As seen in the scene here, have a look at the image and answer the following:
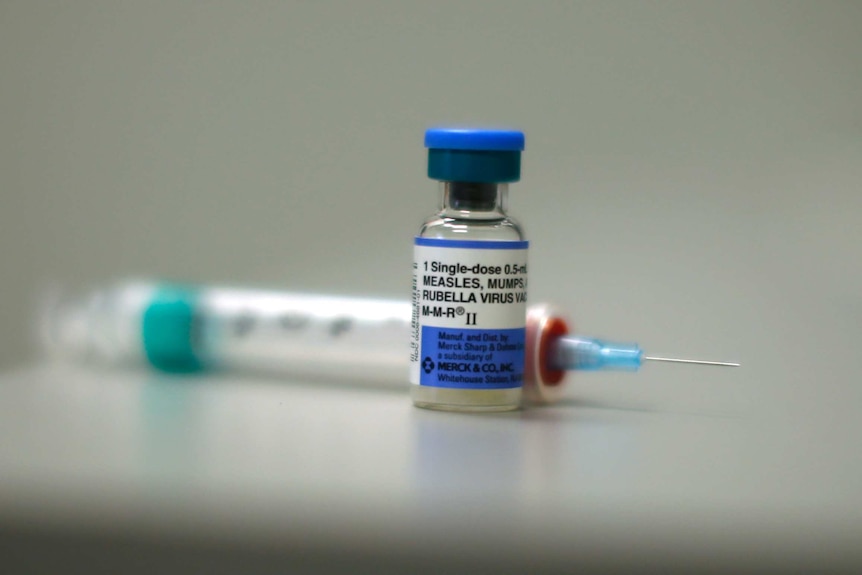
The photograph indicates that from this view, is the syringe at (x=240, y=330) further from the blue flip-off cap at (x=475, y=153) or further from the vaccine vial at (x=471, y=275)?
the blue flip-off cap at (x=475, y=153)

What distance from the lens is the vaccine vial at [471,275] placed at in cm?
126

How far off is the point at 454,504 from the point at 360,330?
554 millimetres

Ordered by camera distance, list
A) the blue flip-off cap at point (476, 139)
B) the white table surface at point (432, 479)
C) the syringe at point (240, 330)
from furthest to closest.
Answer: the syringe at point (240, 330) < the blue flip-off cap at point (476, 139) < the white table surface at point (432, 479)

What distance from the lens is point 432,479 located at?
1047mm

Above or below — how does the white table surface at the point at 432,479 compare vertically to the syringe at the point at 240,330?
Answer: below

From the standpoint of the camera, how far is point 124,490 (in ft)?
3.24

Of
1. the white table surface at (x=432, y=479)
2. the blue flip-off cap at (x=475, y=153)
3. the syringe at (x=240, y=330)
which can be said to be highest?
the blue flip-off cap at (x=475, y=153)

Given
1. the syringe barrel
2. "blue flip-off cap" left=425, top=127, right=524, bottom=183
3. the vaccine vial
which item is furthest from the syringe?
"blue flip-off cap" left=425, top=127, right=524, bottom=183

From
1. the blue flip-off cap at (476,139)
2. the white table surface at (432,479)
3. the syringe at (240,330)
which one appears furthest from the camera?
the syringe at (240,330)

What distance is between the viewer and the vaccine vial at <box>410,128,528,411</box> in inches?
49.5

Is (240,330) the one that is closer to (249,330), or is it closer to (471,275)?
(249,330)

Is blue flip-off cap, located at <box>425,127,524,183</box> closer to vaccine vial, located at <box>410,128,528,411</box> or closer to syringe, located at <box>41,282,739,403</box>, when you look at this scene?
Answer: vaccine vial, located at <box>410,128,528,411</box>

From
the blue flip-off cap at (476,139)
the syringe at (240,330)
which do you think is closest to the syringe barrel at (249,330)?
the syringe at (240,330)

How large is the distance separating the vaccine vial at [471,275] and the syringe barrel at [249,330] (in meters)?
0.19
